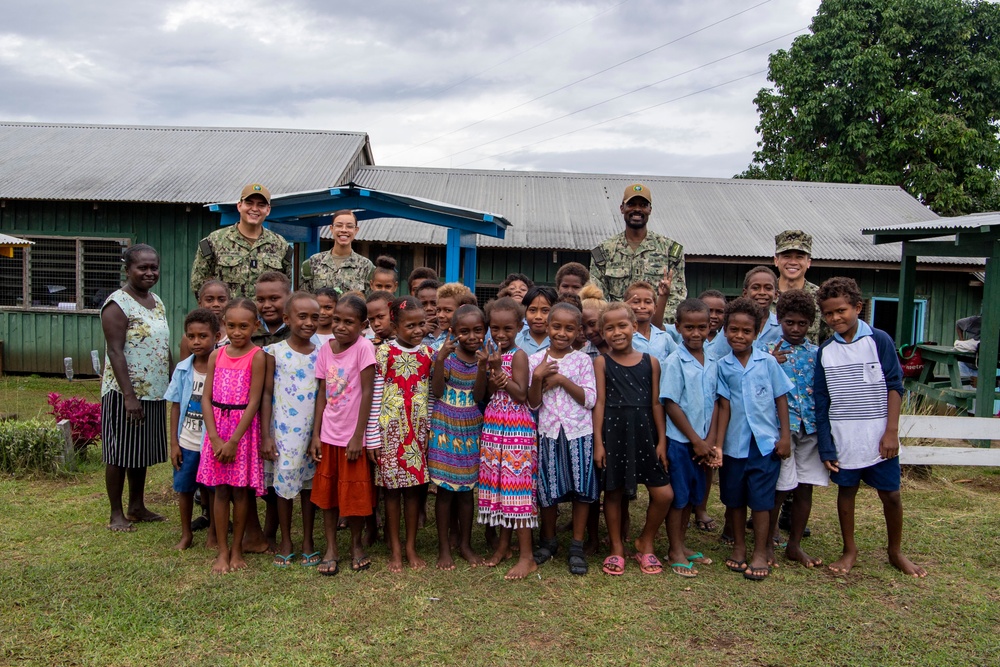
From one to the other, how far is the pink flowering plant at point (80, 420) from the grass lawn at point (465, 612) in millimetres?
1559

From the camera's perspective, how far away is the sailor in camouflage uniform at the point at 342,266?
505 centimetres

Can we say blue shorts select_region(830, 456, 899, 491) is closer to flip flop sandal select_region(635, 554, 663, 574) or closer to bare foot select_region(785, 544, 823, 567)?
bare foot select_region(785, 544, 823, 567)

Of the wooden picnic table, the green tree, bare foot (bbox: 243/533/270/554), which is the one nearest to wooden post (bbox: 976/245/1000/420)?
the wooden picnic table

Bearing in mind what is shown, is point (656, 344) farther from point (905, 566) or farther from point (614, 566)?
point (905, 566)

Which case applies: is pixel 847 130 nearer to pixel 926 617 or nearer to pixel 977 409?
pixel 977 409

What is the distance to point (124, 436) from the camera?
13.6ft

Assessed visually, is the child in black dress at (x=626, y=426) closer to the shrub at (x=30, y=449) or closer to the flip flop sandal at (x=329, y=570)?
the flip flop sandal at (x=329, y=570)

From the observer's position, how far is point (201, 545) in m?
3.97

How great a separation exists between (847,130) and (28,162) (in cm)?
1700

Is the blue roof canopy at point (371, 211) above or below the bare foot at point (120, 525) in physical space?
above

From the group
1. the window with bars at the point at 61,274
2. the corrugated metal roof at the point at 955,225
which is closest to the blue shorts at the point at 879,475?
the corrugated metal roof at the point at 955,225

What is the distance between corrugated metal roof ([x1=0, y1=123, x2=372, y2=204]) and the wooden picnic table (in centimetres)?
886

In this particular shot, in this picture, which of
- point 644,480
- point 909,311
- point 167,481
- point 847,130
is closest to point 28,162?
point 167,481

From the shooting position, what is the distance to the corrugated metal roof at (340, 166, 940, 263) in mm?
11125
